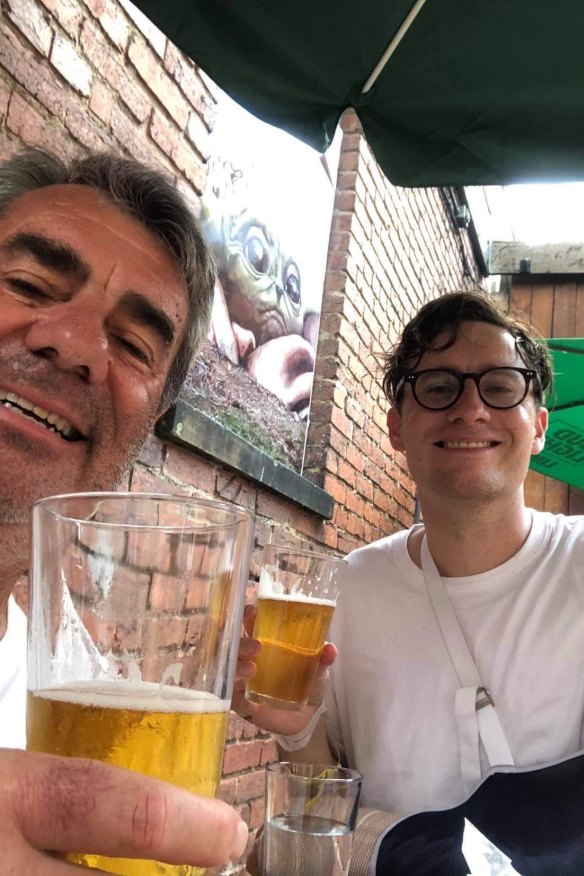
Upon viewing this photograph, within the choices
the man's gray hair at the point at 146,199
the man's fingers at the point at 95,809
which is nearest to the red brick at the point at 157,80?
the man's gray hair at the point at 146,199

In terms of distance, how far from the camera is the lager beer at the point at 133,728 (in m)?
0.40

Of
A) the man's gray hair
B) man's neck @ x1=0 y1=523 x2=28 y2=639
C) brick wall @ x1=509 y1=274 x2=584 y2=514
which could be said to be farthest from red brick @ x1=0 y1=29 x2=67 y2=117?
brick wall @ x1=509 y1=274 x2=584 y2=514

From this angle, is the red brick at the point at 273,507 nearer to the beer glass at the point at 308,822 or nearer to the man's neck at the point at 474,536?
the man's neck at the point at 474,536

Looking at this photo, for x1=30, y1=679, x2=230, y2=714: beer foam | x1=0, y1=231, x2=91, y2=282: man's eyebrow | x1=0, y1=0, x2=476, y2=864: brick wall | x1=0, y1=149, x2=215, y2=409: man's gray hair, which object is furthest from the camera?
x1=0, y1=0, x2=476, y2=864: brick wall

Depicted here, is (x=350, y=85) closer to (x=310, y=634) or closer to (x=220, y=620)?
(x=310, y=634)

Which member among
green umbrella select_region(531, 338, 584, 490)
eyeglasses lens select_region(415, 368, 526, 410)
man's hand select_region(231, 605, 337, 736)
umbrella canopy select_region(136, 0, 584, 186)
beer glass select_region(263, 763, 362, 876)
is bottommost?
beer glass select_region(263, 763, 362, 876)

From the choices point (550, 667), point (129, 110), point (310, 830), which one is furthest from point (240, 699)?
point (129, 110)

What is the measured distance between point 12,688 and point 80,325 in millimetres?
571

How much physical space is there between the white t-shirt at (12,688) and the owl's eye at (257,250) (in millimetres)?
1696

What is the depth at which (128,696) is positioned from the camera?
1.35 ft

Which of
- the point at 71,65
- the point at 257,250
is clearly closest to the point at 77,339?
the point at 71,65

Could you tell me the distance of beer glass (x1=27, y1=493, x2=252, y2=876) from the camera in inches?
15.7

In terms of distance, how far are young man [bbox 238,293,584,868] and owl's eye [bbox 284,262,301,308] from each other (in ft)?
2.74

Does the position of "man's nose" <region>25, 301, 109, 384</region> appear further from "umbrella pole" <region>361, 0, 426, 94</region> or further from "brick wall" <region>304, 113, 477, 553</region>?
"brick wall" <region>304, 113, 477, 553</region>
